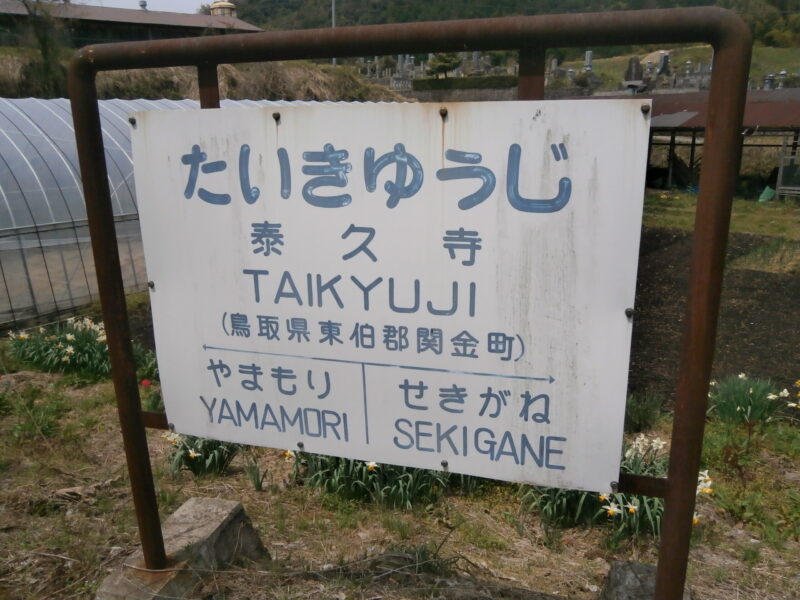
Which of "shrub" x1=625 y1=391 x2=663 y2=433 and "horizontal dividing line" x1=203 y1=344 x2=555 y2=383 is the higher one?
"horizontal dividing line" x1=203 y1=344 x2=555 y2=383

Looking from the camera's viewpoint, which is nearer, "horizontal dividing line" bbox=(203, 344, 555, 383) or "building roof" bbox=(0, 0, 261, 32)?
"horizontal dividing line" bbox=(203, 344, 555, 383)

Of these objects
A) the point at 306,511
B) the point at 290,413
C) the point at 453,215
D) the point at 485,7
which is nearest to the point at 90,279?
the point at 306,511

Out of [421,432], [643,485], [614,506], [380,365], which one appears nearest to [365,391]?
[380,365]

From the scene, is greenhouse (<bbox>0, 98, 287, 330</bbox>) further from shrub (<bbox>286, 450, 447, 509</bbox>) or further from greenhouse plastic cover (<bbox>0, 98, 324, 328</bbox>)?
shrub (<bbox>286, 450, 447, 509</bbox>)

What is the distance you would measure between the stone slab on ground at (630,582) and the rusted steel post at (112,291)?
5.19ft

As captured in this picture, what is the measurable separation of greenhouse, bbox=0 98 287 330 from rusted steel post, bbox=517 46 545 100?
573 cm

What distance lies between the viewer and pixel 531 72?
154 cm

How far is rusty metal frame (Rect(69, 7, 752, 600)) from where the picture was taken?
1.39 m

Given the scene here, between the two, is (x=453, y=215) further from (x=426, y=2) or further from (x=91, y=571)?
(x=426, y=2)

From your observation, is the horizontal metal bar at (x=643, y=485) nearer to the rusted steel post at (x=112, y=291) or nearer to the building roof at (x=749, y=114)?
the rusted steel post at (x=112, y=291)

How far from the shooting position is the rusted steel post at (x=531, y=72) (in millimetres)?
1531

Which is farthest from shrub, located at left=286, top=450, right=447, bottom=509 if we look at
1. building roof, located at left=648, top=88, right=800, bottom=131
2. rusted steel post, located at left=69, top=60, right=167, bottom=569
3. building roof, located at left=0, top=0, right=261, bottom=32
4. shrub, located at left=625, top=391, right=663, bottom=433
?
building roof, located at left=0, top=0, right=261, bottom=32

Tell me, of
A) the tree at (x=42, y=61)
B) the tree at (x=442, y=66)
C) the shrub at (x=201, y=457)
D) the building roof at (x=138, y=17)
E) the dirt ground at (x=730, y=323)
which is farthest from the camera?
the tree at (x=442, y=66)

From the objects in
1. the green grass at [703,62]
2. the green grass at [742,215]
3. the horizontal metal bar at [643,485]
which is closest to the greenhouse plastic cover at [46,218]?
the horizontal metal bar at [643,485]
